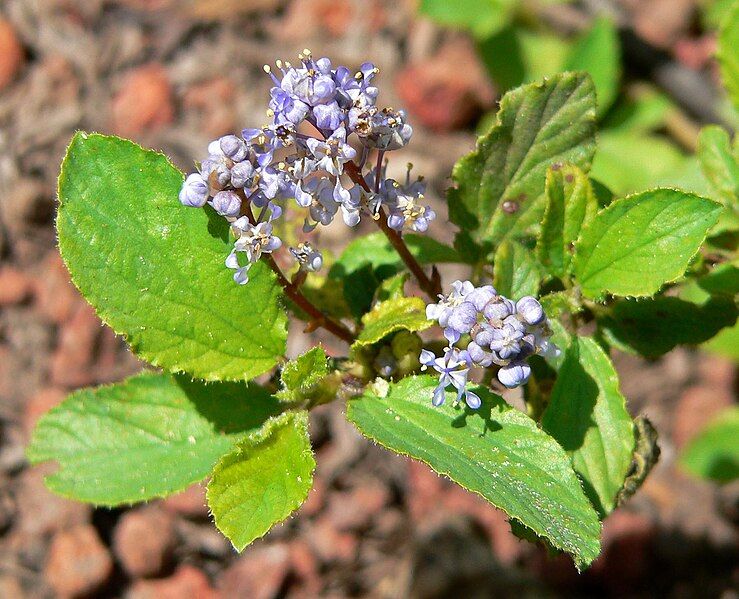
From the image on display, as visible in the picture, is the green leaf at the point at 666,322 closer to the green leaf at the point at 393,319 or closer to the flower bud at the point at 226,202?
the green leaf at the point at 393,319

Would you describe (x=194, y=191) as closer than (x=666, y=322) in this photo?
Yes

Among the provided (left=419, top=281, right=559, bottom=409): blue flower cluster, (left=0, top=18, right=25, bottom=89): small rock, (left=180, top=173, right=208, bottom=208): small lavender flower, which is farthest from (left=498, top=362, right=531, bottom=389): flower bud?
(left=0, top=18, right=25, bottom=89): small rock

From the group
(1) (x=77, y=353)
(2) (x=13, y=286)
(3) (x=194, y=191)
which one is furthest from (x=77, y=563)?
(3) (x=194, y=191)

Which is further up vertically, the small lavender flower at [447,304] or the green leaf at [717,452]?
the small lavender flower at [447,304]

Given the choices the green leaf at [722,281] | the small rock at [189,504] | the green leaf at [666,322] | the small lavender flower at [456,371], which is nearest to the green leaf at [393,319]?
the small lavender flower at [456,371]

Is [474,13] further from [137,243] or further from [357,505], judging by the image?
[137,243]

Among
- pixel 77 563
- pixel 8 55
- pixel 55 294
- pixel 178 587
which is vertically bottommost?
pixel 178 587
